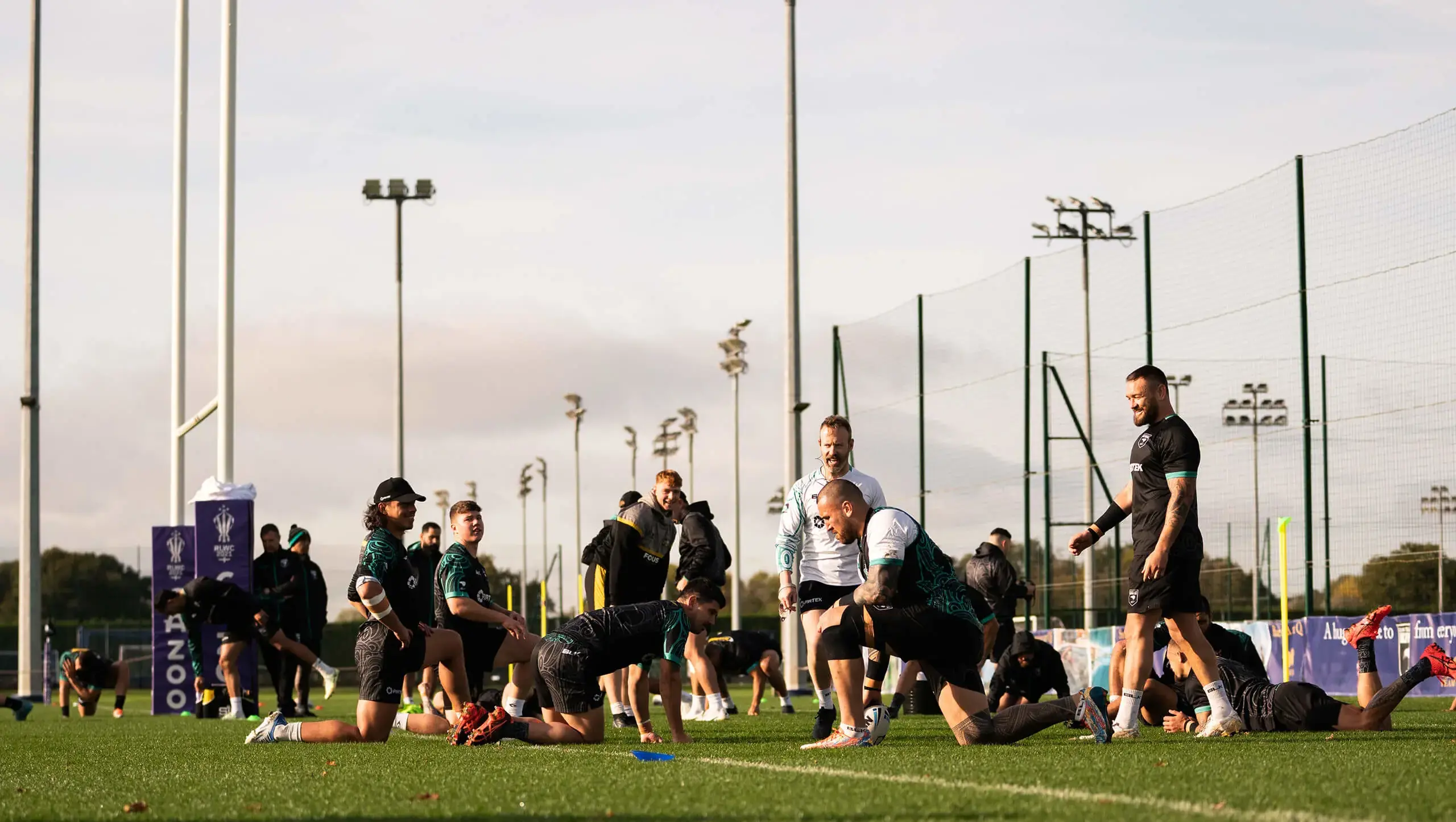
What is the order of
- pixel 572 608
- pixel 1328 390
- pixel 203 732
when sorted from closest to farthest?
pixel 203 732 < pixel 1328 390 < pixel 572 608

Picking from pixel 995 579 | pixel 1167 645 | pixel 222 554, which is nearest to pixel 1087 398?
pixel 995 579

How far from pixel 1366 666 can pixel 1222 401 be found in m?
9.38

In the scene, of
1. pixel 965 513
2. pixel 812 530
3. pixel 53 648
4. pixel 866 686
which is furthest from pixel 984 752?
pixel 53 648

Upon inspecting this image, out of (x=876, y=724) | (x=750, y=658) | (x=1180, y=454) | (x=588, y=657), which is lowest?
(x=750, y=658)

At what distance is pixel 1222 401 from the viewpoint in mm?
19328

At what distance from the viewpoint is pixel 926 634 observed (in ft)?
27.3

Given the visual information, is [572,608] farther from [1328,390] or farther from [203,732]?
[203,732]

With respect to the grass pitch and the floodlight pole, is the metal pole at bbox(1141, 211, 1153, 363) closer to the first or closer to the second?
the floodlight pole

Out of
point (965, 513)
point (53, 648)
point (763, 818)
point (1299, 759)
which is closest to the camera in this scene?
point (763, 818)

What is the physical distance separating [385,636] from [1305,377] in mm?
11353

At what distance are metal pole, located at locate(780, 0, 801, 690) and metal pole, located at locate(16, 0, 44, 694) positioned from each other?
11169mm

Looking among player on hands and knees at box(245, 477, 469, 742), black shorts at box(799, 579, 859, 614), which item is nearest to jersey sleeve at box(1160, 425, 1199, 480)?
black shorts at box(799, 579, 859, 614)

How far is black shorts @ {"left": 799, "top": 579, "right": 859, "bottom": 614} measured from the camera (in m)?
10.5

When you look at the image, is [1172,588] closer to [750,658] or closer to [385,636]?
[385,636]
